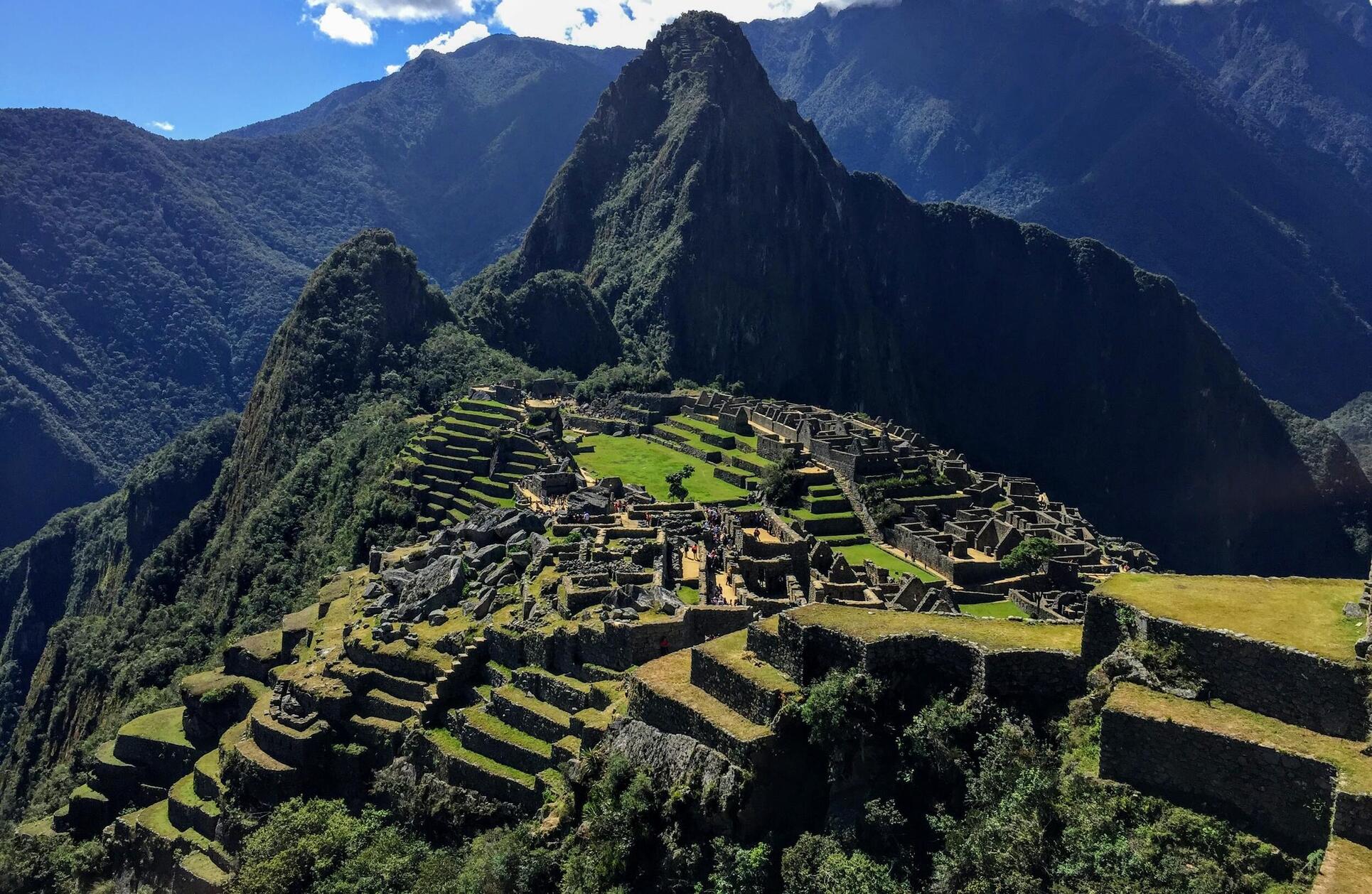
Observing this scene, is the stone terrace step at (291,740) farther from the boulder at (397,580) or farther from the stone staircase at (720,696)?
the stone staircase at (720,696)

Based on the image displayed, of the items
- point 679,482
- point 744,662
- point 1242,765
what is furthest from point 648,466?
point 1242,765

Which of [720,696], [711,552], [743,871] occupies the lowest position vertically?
[743,871]

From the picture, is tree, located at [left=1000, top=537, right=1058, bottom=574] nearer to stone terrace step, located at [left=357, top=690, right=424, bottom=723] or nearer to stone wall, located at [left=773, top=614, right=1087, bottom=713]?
stone terrace step, located at [left=357, top=690, right=424, bottom=723]

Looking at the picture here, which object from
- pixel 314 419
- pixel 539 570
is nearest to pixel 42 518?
pixel 314 419

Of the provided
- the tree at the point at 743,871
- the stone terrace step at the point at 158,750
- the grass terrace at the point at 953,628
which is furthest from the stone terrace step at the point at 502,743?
the stone terrace step at the point at 158,750

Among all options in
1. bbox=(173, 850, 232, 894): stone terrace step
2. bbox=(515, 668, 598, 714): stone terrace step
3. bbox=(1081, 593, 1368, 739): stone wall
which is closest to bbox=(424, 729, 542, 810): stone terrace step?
bbox=(515, 668, 598, 714): stone terrace step

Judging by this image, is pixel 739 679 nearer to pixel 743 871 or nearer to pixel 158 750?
pixel 743 871

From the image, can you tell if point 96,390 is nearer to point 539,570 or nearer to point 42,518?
point 42,518

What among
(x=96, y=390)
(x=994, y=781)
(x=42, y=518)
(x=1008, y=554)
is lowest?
(x=42, y=518)
